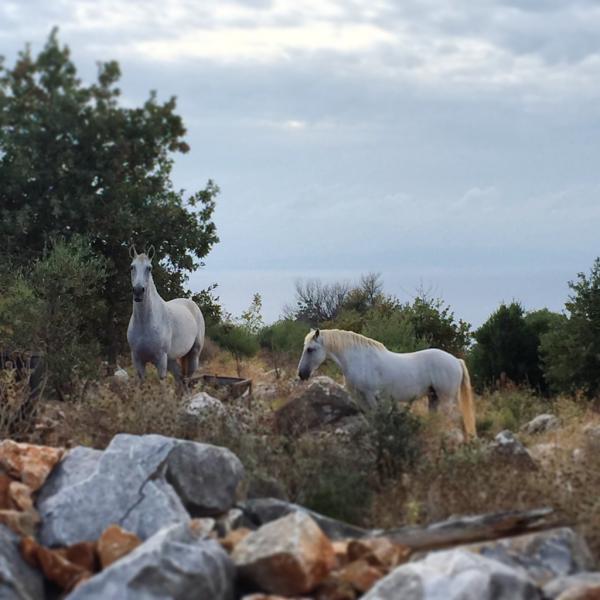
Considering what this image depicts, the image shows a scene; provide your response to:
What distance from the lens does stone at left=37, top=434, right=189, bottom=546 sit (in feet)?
23.6

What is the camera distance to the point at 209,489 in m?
7.66

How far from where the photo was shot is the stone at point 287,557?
6102 mm

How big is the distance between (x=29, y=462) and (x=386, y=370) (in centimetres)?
536

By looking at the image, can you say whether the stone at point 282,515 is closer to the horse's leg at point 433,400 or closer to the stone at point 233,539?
the stone at point 233,539

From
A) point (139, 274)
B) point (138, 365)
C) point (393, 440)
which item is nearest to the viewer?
point (393, 440)

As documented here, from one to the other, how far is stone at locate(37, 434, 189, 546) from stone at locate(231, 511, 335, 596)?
1.02 metres

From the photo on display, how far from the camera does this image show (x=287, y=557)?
609cm

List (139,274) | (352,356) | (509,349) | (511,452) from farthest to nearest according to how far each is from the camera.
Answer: (509,349) → (139,274) → (352,356) → (511,452)

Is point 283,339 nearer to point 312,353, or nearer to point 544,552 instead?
point 312,353

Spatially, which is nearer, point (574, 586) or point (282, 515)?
point (574, 586)

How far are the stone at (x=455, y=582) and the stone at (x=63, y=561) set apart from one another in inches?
78.5

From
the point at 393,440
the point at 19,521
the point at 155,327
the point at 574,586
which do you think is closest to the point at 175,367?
the point at 155,327

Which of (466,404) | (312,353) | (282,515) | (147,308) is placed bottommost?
(282,515)

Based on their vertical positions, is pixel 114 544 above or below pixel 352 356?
below
